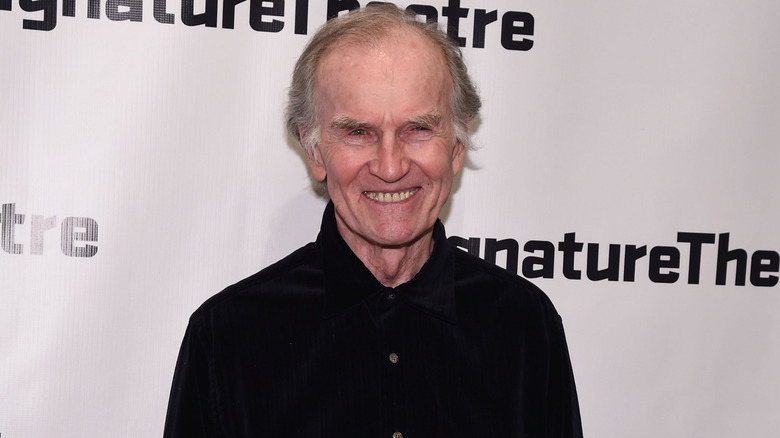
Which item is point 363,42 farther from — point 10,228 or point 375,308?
point 10,228

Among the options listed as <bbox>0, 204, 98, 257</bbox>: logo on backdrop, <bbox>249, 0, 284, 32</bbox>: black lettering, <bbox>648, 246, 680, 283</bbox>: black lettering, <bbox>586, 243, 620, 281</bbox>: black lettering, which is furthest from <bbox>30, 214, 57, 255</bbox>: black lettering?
<bbox>648, 246, 680, 283</bbox>: black lettering

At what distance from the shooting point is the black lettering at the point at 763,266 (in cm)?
200

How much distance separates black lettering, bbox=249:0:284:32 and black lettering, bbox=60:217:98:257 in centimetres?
60

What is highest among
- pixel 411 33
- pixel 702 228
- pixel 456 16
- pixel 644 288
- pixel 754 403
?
pixel 456 16

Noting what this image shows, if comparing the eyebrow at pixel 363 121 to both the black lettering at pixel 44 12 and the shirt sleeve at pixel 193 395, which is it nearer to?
the shirt sleeve at pixel 193 395

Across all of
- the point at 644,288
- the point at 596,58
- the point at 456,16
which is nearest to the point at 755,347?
the point at 644,288

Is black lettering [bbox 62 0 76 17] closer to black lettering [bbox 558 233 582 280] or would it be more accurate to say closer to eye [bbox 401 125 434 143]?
eye [bbox 401 125 434 143]

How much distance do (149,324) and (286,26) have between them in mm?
782

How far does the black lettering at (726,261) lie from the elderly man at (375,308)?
0.68 metres

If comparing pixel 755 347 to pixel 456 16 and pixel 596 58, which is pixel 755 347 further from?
pixel 456 16

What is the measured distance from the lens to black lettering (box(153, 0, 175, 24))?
5.84 feet

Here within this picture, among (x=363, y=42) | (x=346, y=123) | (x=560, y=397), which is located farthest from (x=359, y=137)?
(x=560, y=397)

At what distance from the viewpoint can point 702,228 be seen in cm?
197

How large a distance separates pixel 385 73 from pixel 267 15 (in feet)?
2.03
